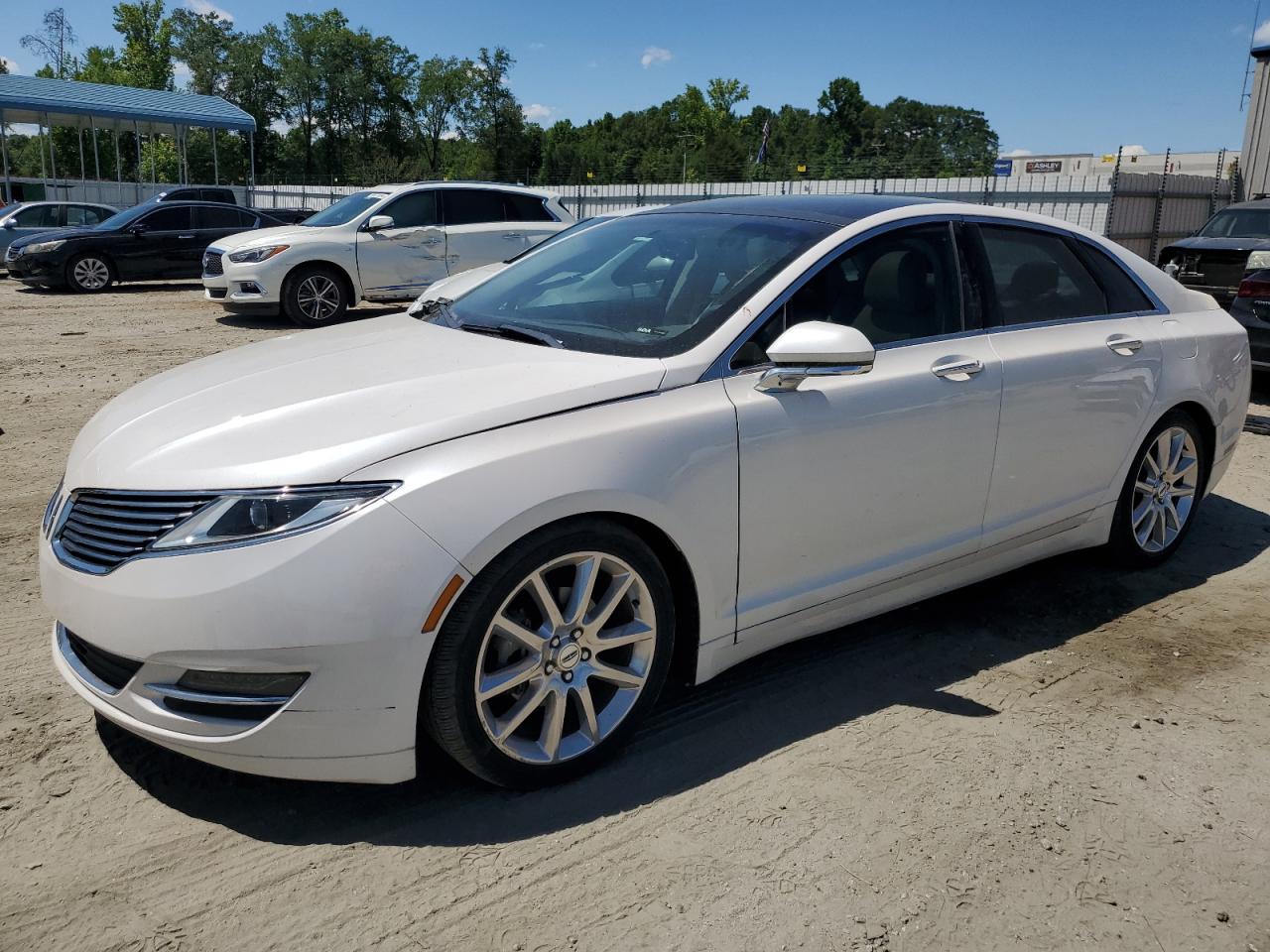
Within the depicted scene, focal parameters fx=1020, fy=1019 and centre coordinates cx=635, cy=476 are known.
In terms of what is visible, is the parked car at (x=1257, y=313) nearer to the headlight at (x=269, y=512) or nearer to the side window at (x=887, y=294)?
the side window at (x=887, y=294)

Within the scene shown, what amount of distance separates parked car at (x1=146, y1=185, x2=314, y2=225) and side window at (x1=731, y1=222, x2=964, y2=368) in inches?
659

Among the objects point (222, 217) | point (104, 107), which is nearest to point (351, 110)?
point (104, 107)

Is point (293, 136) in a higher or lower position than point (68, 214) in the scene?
higher

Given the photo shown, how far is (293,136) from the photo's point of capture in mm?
94688

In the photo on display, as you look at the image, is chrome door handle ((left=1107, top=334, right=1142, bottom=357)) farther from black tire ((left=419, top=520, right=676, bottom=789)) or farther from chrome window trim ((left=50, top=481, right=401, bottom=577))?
chrome window trim ((left=50, top=481, right=401, bottom=577))

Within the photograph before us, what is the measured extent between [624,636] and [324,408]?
3.48 ft

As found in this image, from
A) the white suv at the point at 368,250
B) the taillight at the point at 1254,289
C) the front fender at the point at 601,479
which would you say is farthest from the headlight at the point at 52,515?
the white suv at the point at 368,250

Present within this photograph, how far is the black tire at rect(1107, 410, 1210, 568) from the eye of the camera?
4492 mm

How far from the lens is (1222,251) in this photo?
11.3 m

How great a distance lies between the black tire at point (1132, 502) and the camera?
449 centimetres

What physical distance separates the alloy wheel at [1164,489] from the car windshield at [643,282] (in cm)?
212

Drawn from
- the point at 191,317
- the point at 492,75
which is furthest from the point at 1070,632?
the point at 492,75

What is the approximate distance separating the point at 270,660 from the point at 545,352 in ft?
4.18

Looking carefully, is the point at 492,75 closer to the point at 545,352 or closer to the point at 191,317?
the point at 191,317
